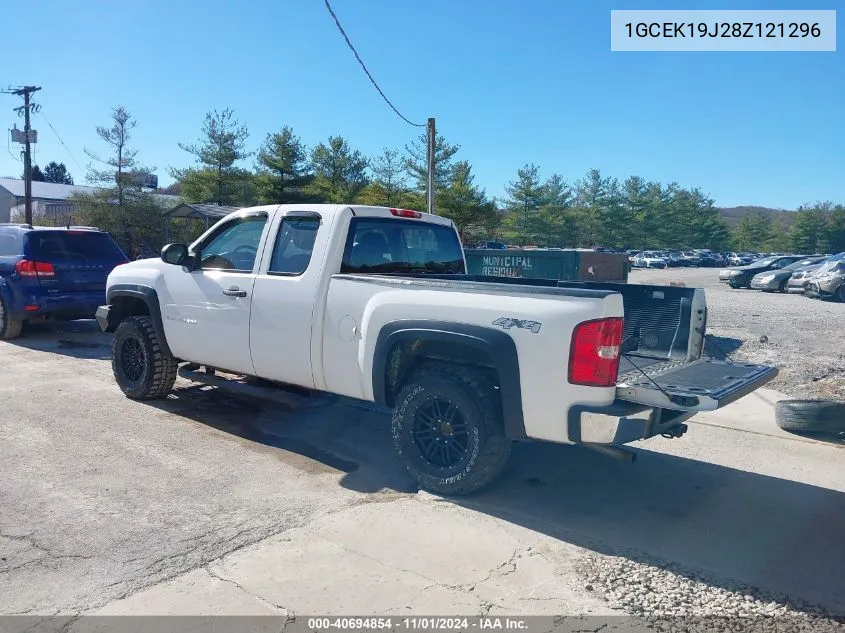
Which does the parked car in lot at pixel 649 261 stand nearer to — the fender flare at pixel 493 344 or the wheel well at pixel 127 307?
the wheel well at pixel 127 307

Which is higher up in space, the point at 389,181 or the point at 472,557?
the point at 389,181

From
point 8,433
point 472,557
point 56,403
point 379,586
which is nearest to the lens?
point 379,586

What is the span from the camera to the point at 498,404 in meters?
4.35

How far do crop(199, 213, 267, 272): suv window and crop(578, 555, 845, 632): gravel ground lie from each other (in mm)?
3690

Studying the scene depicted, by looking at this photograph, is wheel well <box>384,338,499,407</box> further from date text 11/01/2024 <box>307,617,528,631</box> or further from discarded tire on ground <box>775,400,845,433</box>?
discarded tire on ground <box>775,400,845,433</box>

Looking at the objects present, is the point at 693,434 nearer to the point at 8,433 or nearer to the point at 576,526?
the point at 576,526

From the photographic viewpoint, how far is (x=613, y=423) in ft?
12.3

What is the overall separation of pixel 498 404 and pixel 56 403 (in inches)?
190

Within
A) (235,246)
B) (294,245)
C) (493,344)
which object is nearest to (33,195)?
(235,246)

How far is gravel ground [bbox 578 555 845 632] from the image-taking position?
10.2ft

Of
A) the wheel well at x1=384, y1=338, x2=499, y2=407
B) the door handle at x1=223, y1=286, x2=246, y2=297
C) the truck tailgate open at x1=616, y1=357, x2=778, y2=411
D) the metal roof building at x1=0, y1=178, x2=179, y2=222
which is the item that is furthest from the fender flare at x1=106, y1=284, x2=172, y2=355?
the metal roof building at x1=0, y1=178, x2=179, y2=222

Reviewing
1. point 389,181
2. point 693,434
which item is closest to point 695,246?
point 389,181

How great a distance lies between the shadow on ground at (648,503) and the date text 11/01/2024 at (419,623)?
987 millimetres

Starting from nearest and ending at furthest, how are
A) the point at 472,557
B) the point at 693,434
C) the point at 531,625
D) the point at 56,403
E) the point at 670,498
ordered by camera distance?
the point at 531,625 < the point at 472,557 < the point at 670,498 < the point at 693,434 < the point at 56,403
